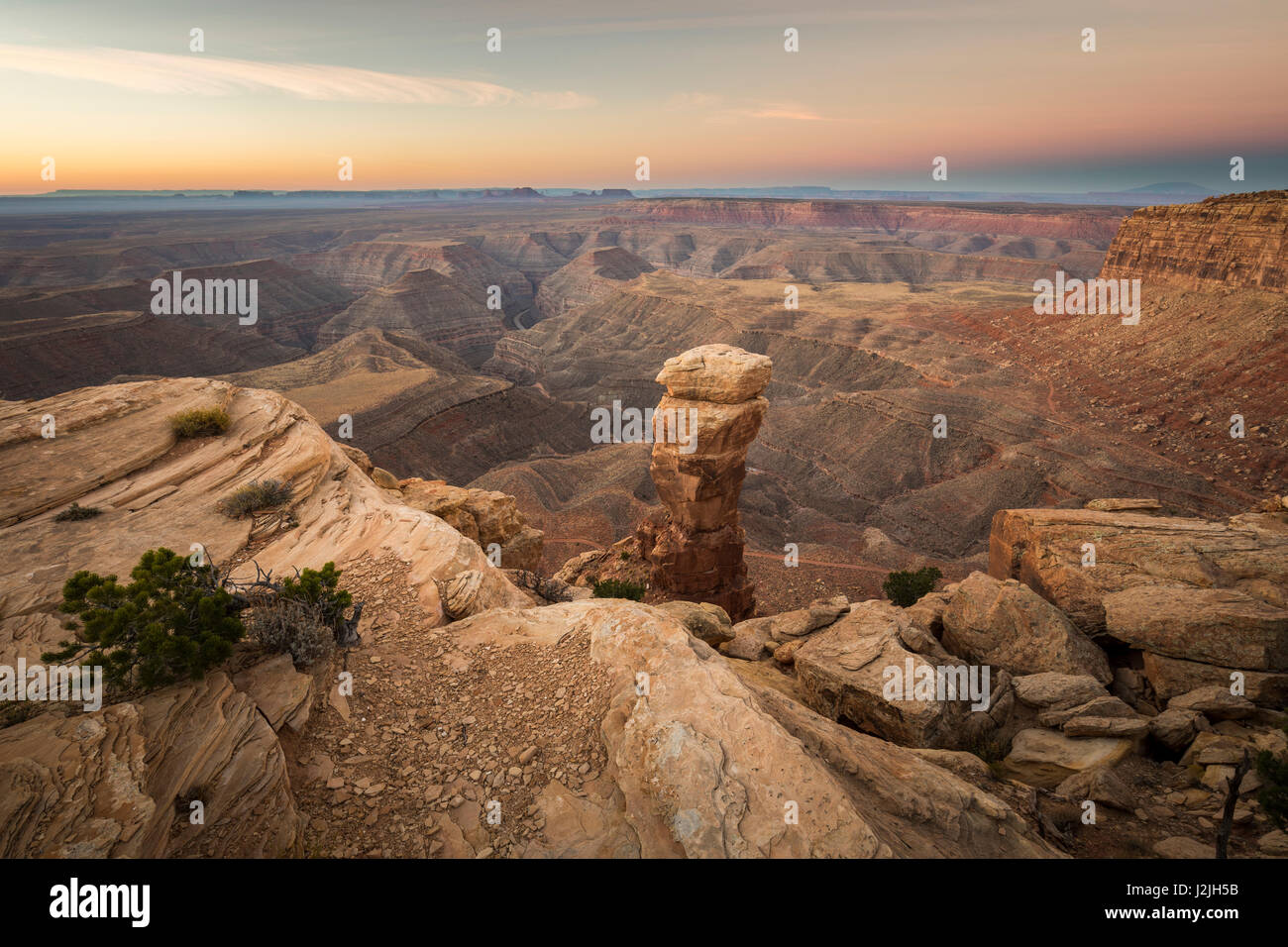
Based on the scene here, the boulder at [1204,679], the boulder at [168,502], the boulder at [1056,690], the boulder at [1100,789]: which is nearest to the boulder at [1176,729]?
the boulder at [1056,690]

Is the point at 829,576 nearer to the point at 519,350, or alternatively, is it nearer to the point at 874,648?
the point at 874,648

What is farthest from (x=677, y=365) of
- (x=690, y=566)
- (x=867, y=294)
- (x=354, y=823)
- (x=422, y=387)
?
(x=867, y=294)

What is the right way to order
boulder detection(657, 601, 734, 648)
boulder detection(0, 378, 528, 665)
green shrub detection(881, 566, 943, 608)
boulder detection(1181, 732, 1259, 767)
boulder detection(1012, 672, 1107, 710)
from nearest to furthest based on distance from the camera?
boulder detection(1181, 732, 1259, 767) < boulder detection(0, 378, 528, 665) < boulder detection(1012, 672, 1107, 710) < boulder detection(657, 601, 734, 648) < green shrub detection(881, 566, 943, 608)

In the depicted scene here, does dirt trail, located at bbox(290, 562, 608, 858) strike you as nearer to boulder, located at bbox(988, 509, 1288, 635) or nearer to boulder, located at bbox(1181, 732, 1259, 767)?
boulder, located at bbox(1181, 732, 1259, 767)

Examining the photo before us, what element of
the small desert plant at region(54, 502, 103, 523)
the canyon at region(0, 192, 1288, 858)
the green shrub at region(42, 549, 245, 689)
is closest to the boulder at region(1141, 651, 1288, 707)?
the canyon at region(0, 192, 1288, 858)

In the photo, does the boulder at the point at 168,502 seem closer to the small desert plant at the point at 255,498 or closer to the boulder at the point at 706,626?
the small desert plant at the point at 255,498

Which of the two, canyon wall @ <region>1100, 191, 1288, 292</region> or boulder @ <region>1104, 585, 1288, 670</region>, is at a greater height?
canyon wall @ <region>1100, 191, 1288, 292</region>
